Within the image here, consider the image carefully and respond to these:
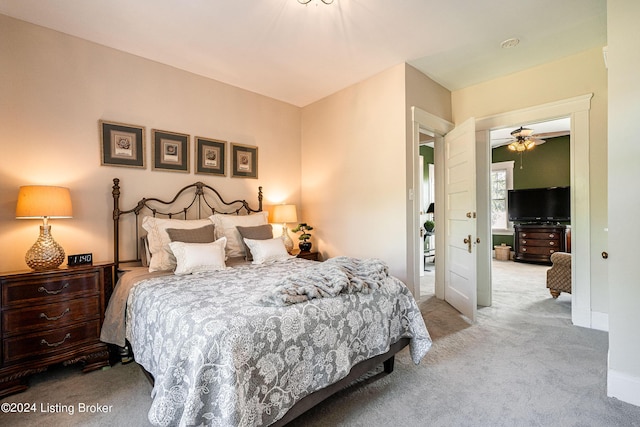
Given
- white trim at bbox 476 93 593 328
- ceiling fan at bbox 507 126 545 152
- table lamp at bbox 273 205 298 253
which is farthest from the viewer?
ceiling fan at bbox 507 126 545 152

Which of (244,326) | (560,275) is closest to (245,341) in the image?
(244,326)

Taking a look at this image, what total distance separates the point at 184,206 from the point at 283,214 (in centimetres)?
119

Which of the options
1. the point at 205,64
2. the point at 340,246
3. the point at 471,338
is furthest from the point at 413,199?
the point at 205,64

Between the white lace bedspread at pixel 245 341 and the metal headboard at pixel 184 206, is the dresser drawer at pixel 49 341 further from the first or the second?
the metal headboard at pixel 184 206

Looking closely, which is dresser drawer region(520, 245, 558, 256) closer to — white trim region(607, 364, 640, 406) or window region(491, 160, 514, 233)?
window region(491, 160, 514, 233)

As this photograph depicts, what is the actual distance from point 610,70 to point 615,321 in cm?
164

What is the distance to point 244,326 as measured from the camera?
1418 mm

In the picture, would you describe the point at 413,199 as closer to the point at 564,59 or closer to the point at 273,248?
the point at 273,248

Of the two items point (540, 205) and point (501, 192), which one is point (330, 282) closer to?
point (540, 205)

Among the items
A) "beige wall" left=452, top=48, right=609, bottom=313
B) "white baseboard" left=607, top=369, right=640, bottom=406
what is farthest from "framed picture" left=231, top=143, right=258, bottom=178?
"white baseboard" left=607, top=369, right=640, bottom=406

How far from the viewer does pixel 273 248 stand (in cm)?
308

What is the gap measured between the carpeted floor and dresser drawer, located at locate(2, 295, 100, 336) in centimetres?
44

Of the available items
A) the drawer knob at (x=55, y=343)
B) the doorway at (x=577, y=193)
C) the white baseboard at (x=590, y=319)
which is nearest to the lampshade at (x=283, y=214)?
the doorway at (x=577, y=193)

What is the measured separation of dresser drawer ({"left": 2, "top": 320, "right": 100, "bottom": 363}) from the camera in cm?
207
